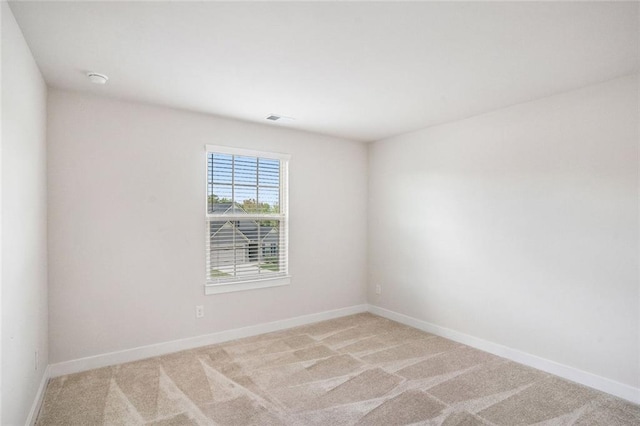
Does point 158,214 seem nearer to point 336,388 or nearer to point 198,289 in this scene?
point 198,289

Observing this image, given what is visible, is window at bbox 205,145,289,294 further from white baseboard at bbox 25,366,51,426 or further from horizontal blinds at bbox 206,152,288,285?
white baseboard at bbox 25,366,51,426

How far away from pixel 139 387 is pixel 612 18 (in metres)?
3.96

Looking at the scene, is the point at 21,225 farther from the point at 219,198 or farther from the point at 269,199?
the point at 269,199

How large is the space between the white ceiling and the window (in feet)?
2.56

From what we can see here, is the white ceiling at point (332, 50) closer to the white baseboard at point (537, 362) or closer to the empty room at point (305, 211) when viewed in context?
the empty room at point (305, 211)

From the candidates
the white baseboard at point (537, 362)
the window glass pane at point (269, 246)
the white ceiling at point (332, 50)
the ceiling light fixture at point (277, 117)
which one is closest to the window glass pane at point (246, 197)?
the window glass pane at point (269, 246)

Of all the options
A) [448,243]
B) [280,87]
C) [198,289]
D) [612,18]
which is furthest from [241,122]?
[612,18]

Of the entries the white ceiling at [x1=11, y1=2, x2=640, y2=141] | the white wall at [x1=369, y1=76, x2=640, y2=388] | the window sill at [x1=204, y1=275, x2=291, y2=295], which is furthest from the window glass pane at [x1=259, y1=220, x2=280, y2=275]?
the white wall at [x1=369, y1=76, x2=640, y2=388]

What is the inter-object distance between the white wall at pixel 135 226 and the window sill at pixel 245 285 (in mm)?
70

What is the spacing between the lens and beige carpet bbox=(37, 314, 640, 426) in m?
2.38

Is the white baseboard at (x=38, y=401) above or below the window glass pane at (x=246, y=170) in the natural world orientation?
below

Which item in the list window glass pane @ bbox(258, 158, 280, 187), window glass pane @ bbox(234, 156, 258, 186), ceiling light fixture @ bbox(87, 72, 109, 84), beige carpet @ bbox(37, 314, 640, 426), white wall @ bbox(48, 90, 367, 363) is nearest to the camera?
beige carpet @ bbox(37, 314, 640, 426)

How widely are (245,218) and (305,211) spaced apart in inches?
32.0

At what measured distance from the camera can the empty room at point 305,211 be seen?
80.3 inches
